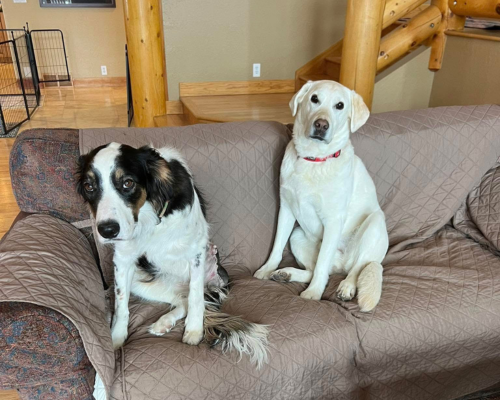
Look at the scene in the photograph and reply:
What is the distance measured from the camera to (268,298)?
1591 millimetres

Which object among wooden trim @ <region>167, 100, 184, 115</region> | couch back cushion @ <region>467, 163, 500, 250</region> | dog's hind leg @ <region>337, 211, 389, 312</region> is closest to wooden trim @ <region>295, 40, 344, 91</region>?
wooden trim @ <region>167, 100, 184, 115</region>

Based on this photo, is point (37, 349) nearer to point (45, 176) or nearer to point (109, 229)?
point (109, 229)

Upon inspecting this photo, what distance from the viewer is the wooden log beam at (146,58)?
3449 mm

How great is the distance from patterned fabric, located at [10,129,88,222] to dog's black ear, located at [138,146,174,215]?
1.50ft

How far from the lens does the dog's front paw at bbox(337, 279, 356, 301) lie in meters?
1.59

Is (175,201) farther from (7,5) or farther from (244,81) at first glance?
(7,5)

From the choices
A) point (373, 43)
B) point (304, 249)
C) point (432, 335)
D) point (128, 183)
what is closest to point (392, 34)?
point (373, 43)

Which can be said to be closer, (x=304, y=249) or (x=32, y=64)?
(x=304, y=249)

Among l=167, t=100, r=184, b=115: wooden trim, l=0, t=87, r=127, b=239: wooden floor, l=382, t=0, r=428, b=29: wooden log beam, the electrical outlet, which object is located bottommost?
l=0, t=87, r=127, b=239: wooden floor

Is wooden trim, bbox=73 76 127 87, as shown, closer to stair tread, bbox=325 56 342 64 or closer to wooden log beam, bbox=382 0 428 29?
stair tread, bbox=325 56 342 64

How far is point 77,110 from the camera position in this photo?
601cm

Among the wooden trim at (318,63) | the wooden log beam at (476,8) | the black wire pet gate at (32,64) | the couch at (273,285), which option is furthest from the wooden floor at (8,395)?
the black wire pet gate at (32,64)

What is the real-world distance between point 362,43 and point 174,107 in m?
2.18

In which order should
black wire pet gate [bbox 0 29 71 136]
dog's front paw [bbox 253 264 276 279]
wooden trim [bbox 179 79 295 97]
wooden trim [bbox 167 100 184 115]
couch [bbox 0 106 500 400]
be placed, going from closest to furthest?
1. couch [bbox 0 106 500 400]
2. dog's front paw [bbox 253 264 276 279]
3. wooden trim [bbox 167 100 184 115]
4. wooden trim [bbox 179 79 295 97]
5. black wire pet gate [bbox 0 29 71 136]
